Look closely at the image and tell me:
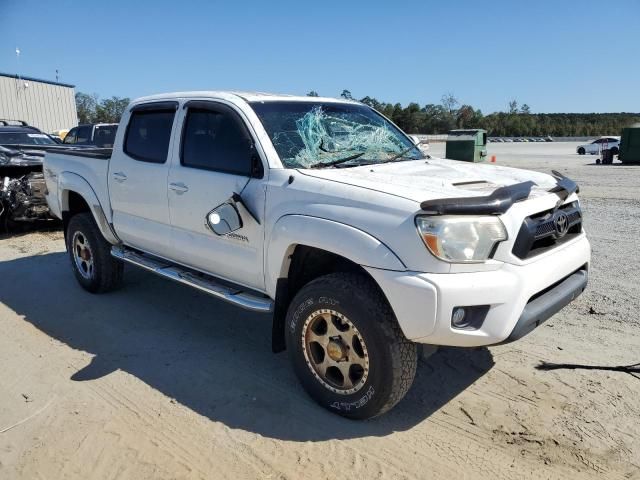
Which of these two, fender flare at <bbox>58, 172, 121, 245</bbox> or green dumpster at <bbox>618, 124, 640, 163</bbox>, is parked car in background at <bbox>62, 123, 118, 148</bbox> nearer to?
fender flare at <bbox>58, 172, 121, 245</bbox>

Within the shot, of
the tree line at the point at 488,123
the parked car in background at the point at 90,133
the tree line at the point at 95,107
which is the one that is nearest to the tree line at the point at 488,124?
the tree line at the point at 488,123

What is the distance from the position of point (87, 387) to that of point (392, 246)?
242 cm

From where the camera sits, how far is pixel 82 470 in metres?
2.80

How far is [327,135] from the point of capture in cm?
404

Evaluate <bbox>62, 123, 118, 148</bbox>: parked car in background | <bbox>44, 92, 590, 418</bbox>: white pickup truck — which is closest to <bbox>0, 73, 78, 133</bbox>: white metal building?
<bbox>62, 123, 118, 148</bbox>: parked car in background

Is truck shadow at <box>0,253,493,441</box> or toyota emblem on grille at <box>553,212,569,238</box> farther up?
toyota emblem on grille at <box>553,212,569,238</box>

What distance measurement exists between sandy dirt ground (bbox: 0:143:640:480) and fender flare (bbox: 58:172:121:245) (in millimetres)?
796

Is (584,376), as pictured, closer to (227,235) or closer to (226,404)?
(226,404)

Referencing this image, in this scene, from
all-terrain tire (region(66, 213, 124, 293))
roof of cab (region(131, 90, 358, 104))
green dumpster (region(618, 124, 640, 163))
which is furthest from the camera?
green dumpster (region(618, 124, 640, 163))

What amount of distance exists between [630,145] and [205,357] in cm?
2743

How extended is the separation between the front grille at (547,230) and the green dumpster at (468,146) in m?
23.2

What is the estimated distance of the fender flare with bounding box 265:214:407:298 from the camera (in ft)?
9.31

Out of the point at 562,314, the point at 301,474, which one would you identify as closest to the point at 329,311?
the point at 301,474

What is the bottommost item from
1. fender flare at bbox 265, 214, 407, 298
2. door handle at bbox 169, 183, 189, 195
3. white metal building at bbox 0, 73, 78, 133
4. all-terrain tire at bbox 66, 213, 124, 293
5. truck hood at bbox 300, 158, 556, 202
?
all-terrain tire at bbox 66, 213, 124, 293
